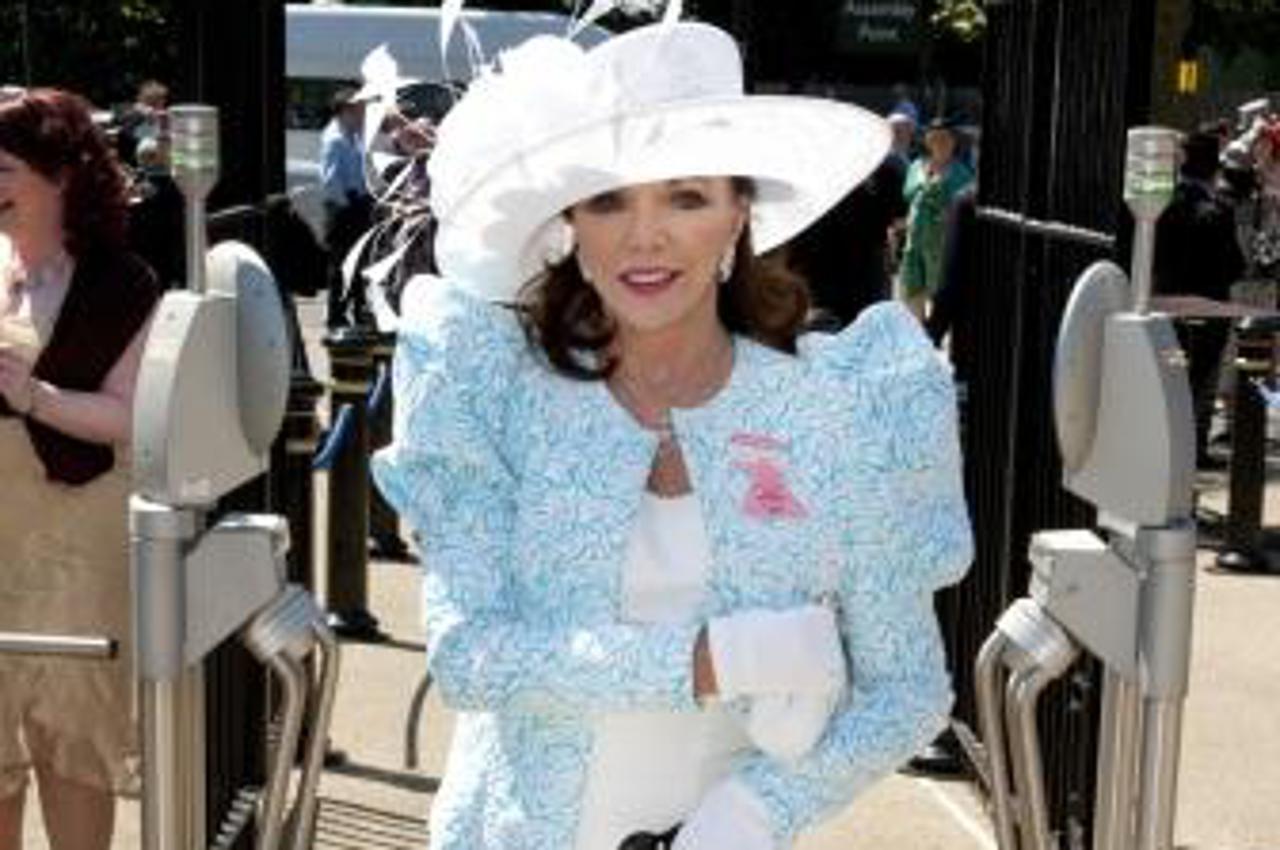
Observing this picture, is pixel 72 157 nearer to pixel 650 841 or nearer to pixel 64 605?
pixel 64 605

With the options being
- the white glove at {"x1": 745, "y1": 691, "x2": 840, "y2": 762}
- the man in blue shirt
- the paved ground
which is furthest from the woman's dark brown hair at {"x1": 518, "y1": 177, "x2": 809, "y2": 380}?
the man in blue shirt

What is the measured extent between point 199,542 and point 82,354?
5.20 ft

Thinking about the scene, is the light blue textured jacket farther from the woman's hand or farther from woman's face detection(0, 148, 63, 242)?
woman's face detection(0, 148, 63, 242)

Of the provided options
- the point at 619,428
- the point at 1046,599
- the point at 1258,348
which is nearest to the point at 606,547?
the point at 619,428

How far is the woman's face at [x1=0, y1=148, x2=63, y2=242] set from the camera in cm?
412

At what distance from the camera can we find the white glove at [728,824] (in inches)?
96.4

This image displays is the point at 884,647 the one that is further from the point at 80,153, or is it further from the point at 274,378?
the point at 80,153

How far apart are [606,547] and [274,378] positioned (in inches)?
19.4

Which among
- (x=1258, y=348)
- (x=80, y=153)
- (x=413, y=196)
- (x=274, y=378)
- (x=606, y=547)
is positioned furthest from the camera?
(x=1258, y=348)

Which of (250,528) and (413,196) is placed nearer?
(250,528)

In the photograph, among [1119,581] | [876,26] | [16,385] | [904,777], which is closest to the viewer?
[1119,581]

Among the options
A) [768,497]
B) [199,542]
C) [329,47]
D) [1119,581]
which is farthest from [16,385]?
[329,47]

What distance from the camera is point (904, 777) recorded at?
235 inches

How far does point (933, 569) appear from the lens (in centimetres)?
258
